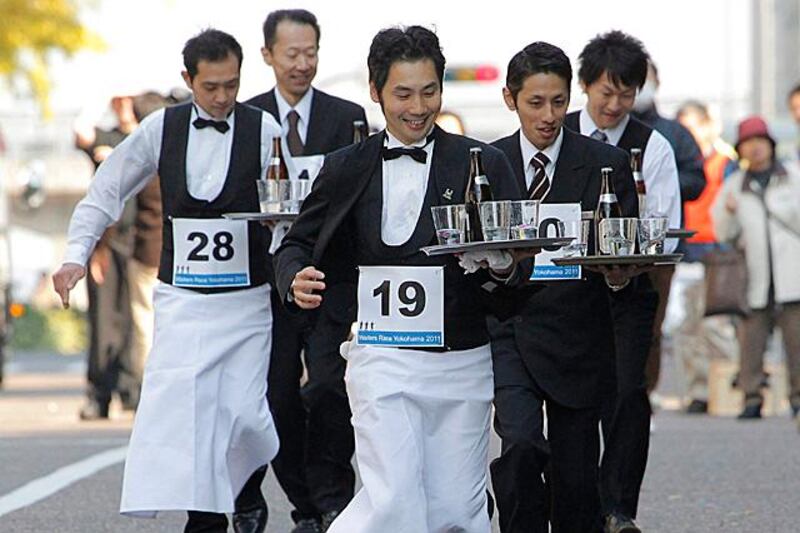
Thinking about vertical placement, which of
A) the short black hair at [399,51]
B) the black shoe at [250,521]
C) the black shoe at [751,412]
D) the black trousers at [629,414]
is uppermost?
the short black hair at [399,51]

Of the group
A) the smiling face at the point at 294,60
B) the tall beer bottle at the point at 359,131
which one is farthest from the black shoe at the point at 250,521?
the smiling face at the point at 294,60

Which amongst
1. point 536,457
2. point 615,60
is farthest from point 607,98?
point 536,457

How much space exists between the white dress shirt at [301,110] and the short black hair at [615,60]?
1213mm

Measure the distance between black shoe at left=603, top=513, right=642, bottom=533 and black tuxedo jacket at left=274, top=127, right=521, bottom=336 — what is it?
2.07 metres

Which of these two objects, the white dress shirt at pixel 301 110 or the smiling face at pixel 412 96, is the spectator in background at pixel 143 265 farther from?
the smiling face at pixel 412 96

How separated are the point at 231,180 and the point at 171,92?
292 inches

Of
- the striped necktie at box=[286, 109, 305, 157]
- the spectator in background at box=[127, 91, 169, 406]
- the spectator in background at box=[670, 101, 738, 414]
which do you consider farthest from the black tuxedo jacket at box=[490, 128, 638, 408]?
the spectator in background at box=[127, 91, 169, 406]

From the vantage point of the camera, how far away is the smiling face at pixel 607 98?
978cm

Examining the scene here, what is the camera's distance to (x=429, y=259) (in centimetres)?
729

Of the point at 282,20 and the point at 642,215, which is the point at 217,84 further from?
the point at 642,215

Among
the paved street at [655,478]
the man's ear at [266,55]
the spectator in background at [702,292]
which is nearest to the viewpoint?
the paved street at [655,478]

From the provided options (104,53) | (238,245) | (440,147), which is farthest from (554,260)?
(104,53)

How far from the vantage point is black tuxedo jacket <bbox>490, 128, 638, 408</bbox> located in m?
8.20

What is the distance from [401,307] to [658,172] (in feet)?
9.97
